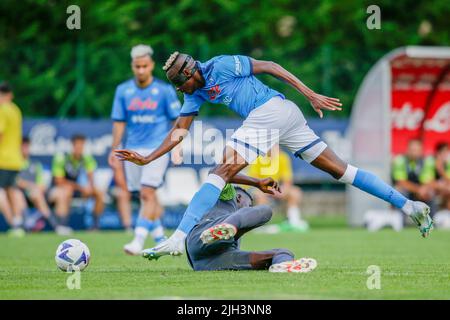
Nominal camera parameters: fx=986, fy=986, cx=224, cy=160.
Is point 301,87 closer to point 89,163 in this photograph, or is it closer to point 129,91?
point 129,91

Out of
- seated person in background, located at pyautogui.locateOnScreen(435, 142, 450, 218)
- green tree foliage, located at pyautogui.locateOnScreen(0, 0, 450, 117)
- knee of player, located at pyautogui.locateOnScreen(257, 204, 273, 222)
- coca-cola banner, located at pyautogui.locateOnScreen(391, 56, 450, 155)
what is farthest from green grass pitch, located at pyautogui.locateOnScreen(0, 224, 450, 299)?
coca-cola banner, located at pyautogui.locateOnScreen(391, 56, 450, 155)

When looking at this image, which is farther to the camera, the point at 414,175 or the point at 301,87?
the point at 414,175

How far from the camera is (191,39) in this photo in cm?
2361

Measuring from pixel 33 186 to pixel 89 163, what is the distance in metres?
1.22

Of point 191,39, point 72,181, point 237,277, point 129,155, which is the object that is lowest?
point 237,277

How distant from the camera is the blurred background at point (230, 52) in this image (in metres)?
19.8

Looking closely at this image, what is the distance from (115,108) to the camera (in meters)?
13.2

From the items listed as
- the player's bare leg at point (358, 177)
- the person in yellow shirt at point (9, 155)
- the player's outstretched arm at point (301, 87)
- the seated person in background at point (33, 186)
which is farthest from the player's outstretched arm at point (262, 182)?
the seated person in background at point (33, 186)

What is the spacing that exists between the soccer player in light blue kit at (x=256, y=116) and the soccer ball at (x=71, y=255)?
3.33 ft

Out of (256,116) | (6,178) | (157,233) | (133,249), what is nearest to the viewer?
(256,116)

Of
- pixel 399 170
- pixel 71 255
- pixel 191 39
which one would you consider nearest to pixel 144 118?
pixel 71 255

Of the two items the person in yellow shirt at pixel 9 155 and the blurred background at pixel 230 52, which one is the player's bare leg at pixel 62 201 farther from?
the person in yellow shirt at pixel 9 155

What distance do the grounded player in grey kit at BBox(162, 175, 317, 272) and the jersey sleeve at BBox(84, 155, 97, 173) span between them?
10860 mm
